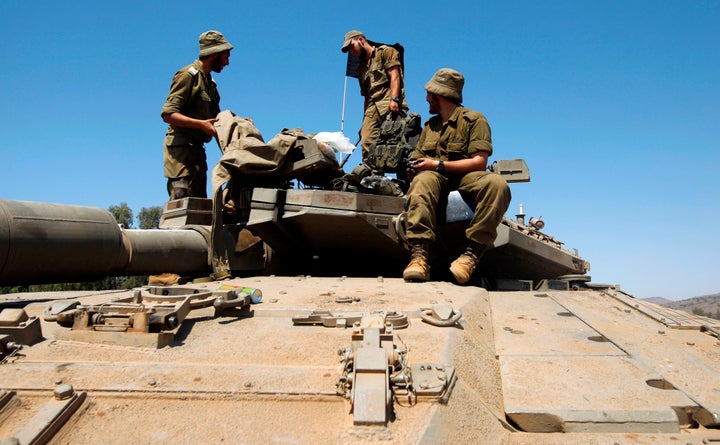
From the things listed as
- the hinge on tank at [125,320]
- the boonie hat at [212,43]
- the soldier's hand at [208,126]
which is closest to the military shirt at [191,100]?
the boonie hat at [212,43]

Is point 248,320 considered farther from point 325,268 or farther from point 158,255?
point 325,268

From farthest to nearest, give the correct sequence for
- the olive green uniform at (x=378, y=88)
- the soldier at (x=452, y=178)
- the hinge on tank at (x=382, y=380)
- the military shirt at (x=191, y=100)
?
the olive green uniform at (x=378, y=88) → the military shirt at (x=191, y=100) → the soldier at (x=452, y=178) → the hinge on tank at (x=382, y=380)

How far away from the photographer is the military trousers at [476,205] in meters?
4.70

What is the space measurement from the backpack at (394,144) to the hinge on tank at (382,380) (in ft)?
13.1

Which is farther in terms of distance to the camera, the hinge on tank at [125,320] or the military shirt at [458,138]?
the military shirt at [458,138]

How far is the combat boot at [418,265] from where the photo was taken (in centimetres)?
455

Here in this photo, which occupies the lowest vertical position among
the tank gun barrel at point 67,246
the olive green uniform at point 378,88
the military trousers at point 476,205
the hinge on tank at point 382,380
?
the hinge on tank at point 382,380

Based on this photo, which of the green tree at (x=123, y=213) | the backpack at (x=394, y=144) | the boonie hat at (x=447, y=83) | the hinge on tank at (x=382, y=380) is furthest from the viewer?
the green tree at (x=123, y=213)

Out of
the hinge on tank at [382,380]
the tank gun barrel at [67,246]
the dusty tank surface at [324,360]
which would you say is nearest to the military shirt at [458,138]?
the dusty tank surface at [324,360]

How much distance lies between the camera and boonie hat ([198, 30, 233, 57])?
6.90m

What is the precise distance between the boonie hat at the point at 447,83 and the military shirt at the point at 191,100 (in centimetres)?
281

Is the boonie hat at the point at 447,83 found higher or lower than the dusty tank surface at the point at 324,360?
higher

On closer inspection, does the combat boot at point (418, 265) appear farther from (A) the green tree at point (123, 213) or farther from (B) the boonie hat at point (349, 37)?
(A) the green tree at point (123, 213)

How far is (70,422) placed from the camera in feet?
6.89
